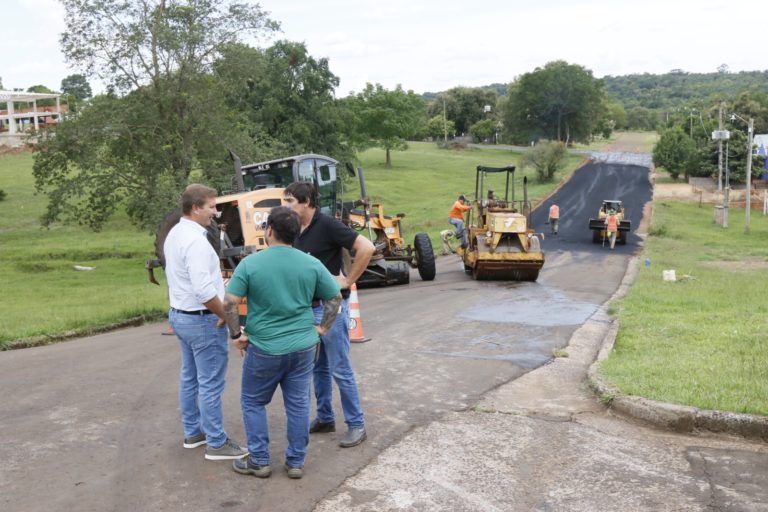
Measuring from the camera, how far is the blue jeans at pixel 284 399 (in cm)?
561

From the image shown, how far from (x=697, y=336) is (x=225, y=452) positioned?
7455 millimetres

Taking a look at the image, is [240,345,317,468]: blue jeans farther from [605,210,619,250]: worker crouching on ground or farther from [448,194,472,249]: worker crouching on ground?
[605,210,619,250]: worker crouching on ground

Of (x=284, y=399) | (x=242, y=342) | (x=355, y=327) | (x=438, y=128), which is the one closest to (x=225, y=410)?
(x=284, y=399)

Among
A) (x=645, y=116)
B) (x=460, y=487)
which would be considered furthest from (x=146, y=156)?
(x=645, y=116)

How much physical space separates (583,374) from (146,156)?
65.8 ft

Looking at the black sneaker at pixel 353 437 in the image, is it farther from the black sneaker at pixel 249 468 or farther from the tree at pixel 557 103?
the tree at pixel 557 103

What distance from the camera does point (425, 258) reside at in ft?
Result: 65.5

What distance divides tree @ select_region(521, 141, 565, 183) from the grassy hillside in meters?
2.38

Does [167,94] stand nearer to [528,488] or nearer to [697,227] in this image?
[528,488]

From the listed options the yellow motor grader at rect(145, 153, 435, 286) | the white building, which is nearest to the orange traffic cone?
the yellow motor grader at rect(145, 153, 435, 286)

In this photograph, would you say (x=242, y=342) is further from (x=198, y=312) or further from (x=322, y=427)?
(x=322, y=427)

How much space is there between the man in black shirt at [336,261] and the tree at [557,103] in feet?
328

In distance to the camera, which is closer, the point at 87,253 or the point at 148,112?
the point at 148,112

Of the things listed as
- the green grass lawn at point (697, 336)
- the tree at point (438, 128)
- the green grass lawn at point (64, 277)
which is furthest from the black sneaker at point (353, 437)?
the tree at point (438, 128)
